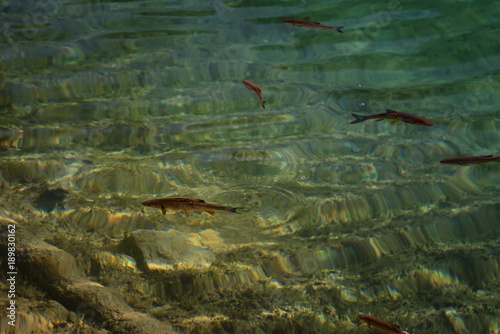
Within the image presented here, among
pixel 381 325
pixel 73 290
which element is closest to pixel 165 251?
pixel 73 290

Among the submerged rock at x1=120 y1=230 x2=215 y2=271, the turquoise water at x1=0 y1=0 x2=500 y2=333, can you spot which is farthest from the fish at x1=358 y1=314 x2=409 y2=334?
the submerged rock at x1=120 y1=230 x2=215 y2=271

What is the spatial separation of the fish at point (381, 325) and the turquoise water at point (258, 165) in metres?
0.16


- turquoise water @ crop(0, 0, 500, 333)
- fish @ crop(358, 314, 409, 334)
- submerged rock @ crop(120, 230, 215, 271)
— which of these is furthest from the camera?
submerged rock @ crop(120, 230, 215, 271)

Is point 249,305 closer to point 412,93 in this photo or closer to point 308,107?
point 308,107

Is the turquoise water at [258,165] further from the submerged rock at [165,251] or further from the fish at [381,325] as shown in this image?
the fish at [381,325]

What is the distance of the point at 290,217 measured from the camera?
3984mm

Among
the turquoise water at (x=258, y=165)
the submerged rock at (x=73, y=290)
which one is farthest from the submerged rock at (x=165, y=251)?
the submerged rock at (x=73, y=290)

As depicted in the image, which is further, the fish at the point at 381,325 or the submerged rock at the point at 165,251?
the submerged rock at the point at 165,251

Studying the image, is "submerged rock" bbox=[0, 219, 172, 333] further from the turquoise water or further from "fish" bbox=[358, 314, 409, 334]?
"fish" bbox=[358, 314, 409, 334]

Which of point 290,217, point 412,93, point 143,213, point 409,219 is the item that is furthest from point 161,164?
point 412,93

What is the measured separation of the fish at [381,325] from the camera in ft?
8.70

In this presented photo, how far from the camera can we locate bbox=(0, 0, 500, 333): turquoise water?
3145 mm

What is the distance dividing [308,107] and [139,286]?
367cm

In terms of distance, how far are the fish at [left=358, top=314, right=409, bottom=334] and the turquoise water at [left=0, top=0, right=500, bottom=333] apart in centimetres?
16
